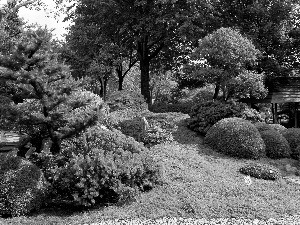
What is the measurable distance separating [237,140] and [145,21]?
431 inches

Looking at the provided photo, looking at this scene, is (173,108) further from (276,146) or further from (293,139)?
(276,146)

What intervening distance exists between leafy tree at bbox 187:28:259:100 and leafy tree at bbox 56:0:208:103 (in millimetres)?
3786

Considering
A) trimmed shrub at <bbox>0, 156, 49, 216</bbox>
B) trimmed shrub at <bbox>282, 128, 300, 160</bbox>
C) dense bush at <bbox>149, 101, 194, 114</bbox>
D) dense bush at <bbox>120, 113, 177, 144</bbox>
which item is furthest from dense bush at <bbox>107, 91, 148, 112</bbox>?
trimmed shrub at <bbox>0, 156, 49, 216</bbox>

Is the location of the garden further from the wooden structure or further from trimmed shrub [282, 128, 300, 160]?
the wooden structure

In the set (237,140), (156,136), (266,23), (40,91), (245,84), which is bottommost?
(237,140)

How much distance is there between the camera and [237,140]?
502 inches

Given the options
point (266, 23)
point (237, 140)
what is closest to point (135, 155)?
point (237, 140)

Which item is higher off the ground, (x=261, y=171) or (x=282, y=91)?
(x=282, y=91)

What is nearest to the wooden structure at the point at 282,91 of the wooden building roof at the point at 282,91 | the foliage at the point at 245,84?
the wooden building roof at the point at 282,91

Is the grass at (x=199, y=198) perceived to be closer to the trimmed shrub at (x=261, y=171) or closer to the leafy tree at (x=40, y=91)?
the trimmed shrub at (x=261, y=171)

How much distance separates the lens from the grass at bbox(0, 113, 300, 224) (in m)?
8.20

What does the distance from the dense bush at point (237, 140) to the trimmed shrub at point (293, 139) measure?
58.0 inches

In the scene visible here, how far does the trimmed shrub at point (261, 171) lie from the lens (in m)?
10.8

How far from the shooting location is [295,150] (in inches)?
→ 526
